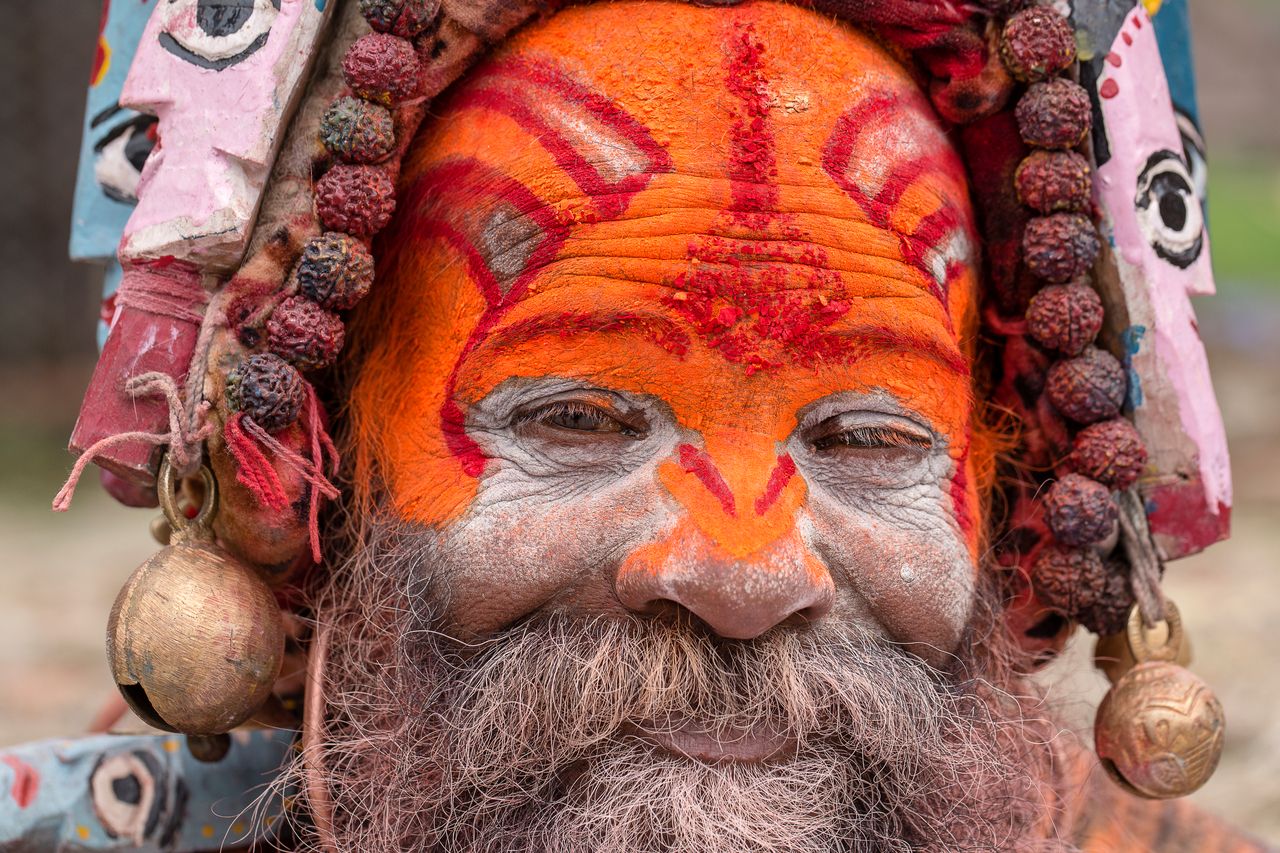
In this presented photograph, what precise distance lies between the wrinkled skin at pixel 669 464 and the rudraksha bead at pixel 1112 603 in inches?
9.9

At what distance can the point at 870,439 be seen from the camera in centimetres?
200

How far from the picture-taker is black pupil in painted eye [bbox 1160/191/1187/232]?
2.17 meters

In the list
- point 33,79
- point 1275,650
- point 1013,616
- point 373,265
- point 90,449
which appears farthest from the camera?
point 33,79

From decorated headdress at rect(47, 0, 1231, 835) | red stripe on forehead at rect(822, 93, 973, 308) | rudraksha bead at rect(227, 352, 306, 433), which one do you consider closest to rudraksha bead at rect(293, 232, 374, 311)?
decorated headdress at rect(47, 0, 1231, 835)

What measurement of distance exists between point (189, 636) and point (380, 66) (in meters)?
0.83

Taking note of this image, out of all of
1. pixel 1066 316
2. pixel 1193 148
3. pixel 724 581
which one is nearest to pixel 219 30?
pixel 724 581

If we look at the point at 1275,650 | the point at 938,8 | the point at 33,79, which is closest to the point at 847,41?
the point at 938,8

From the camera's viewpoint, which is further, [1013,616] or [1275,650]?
[1275,650]

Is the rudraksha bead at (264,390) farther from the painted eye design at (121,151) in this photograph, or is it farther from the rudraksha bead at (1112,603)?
→ the rudraksha bead at (1112,603)

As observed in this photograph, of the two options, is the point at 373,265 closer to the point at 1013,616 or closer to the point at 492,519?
the point at 492,519

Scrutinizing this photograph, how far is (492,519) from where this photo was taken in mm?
1952

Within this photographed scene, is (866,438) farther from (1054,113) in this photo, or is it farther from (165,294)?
(165,294)

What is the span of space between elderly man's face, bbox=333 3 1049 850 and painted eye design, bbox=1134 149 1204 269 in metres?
0.32

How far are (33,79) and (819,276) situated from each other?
764 cm
